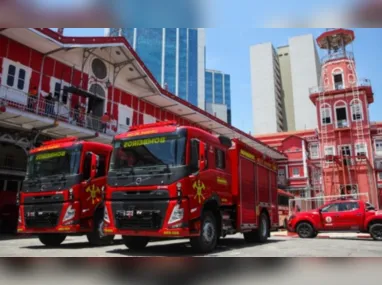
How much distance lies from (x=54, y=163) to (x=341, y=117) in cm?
3669

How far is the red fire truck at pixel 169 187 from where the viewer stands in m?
7.36

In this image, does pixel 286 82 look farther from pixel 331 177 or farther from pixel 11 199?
pixel 11 199

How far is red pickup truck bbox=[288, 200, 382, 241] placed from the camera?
13.3 metres

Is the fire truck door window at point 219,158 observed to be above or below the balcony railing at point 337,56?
below

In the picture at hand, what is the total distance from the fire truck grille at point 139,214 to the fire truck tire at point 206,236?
1.00 metres

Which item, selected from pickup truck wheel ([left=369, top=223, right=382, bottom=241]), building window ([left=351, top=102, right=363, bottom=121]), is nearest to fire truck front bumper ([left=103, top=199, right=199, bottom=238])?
pickup truck wheel ([left=369, top=223, right=382, bottom=241])

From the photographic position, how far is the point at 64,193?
9.32m

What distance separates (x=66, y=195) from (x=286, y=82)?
100193mm

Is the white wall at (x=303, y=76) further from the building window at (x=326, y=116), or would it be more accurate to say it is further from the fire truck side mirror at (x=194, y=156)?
the fire truck side mirror at (x=194, y=156)

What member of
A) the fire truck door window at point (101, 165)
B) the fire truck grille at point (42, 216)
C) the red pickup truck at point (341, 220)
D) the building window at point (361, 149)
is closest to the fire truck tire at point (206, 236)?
the fire truck door window at point (101, 165)

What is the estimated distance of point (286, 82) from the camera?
335 feet

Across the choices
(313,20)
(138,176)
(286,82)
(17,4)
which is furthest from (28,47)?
(286,82)

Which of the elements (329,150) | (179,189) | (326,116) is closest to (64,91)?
(179,189)

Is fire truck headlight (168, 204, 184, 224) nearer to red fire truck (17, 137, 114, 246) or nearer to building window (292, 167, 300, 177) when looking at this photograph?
red fire truck (17, 137, 114, 246)
